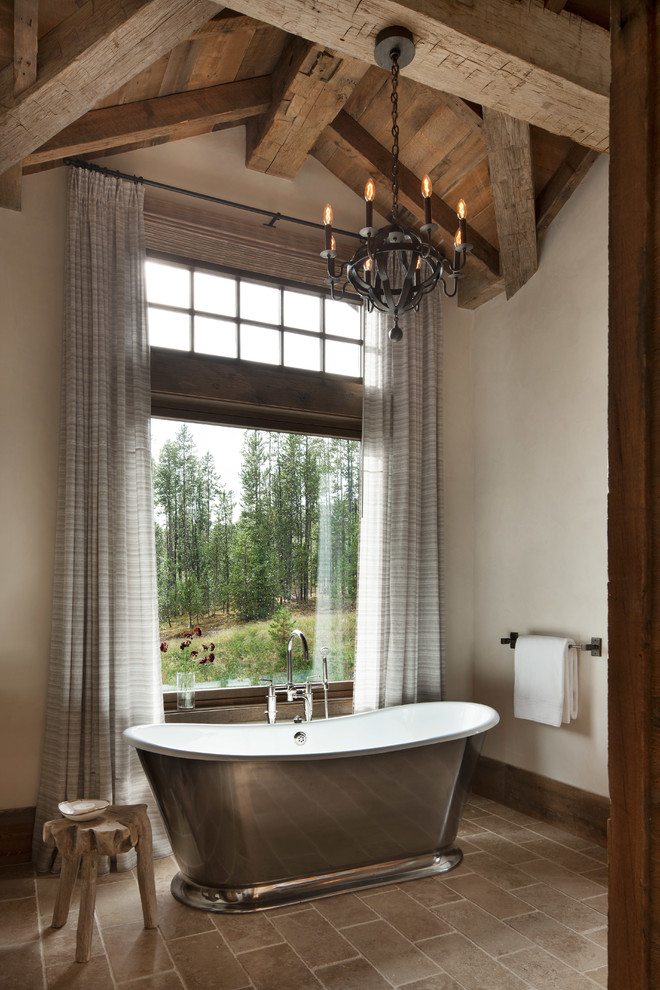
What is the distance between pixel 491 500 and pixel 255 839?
2.38 metres

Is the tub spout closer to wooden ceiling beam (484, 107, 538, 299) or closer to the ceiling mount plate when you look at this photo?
wooden ceiling beam (484, 107, 538, 299)

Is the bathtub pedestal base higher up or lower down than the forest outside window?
lower down

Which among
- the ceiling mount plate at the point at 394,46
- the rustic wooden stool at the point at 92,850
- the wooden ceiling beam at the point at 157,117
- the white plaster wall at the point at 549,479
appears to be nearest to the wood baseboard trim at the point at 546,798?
the white plaster wall at the point at 549,479

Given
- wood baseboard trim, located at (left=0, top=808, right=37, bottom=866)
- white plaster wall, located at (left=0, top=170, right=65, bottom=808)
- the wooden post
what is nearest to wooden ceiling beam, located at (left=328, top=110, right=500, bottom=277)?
white plaster wall, located at (left=0, top=170, right=65, bottom=808)

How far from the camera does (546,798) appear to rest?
3.70 metres

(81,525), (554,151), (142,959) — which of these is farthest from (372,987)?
(554,151)

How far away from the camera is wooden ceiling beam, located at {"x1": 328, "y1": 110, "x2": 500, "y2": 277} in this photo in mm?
3809

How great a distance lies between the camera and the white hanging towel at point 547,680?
138 inches

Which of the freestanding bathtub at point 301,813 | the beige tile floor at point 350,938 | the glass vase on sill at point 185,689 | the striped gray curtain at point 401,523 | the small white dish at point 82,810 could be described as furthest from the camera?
the striped gray curtain at point 401,523

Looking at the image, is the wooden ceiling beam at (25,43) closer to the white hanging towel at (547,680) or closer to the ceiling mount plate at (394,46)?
the ceiling mount plate at (394,46)

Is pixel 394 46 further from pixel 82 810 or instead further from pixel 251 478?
pixel 82 810

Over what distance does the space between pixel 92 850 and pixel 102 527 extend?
135 cm

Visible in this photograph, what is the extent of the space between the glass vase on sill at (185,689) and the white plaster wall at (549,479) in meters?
1.72

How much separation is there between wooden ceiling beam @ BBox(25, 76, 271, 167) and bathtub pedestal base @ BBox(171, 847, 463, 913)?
315 centimetres
